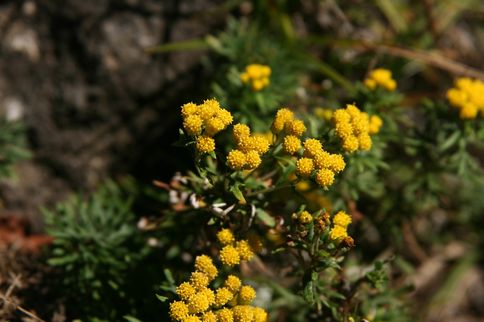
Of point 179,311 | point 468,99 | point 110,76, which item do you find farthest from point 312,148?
point 110,76

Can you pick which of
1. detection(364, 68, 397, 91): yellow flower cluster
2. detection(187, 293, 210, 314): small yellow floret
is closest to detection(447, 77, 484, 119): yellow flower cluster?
detection(364, 68, 397, 91): yellow flower cluster

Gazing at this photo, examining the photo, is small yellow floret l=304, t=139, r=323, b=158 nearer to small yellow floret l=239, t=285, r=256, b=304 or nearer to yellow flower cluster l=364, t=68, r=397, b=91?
small yellow floret l=239, t=285, r=256, b=304

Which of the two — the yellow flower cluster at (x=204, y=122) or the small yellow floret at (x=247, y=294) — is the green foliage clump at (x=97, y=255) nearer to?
the small yellow floret at (x=247, y=294)

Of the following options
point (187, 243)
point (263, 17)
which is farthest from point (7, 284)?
point (263, 17)

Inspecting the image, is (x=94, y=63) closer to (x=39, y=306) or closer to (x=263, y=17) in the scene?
(x=263, y=17)

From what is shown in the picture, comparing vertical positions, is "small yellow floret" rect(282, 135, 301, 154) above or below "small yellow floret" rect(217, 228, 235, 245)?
above

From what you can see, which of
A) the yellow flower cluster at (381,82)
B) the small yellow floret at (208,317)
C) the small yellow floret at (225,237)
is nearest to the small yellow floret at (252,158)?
the small yellow floret at (225,237)
